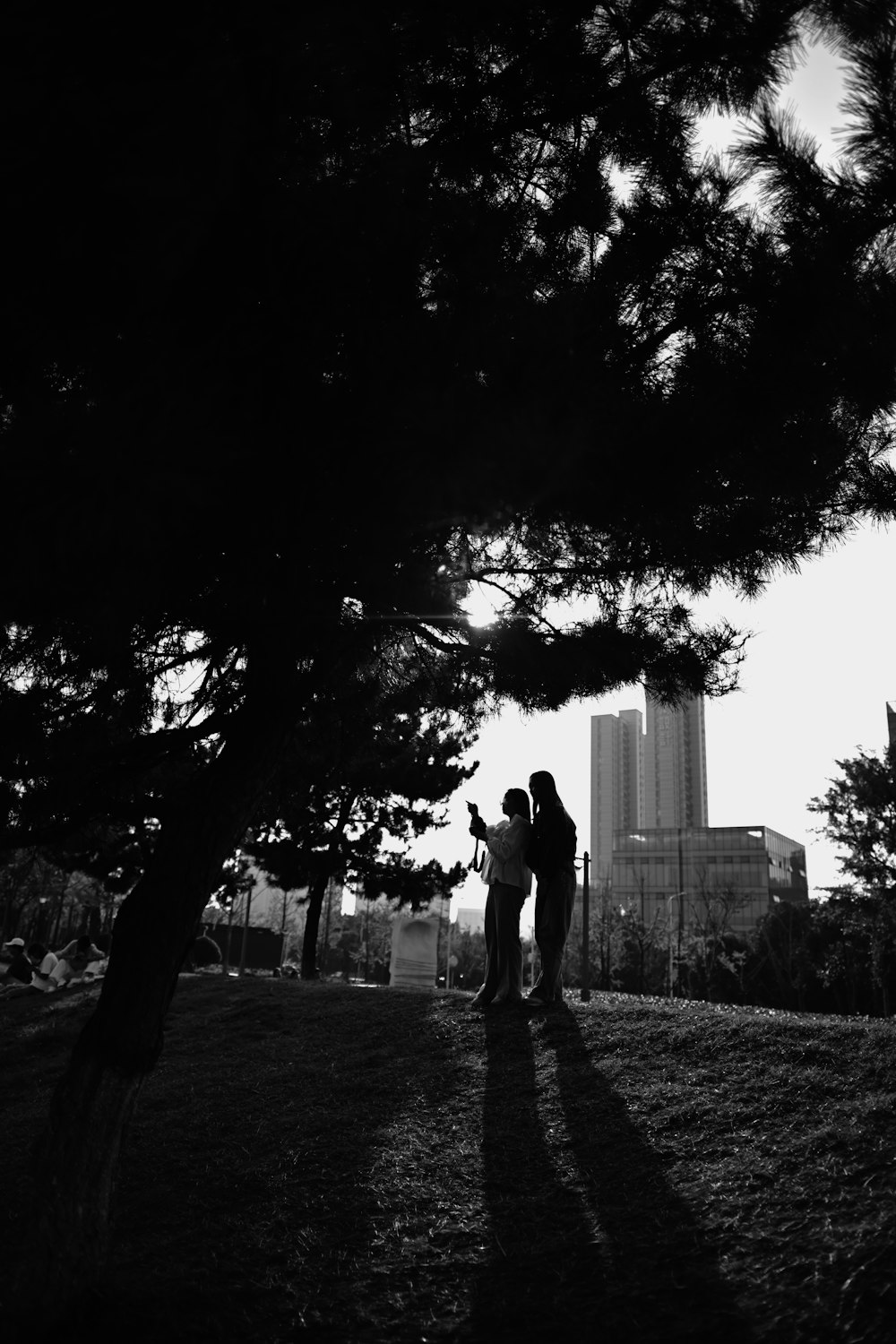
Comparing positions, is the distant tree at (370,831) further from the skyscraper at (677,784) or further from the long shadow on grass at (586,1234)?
the skyscraper at (677,784)

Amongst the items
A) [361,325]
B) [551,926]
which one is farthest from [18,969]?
[361,325]

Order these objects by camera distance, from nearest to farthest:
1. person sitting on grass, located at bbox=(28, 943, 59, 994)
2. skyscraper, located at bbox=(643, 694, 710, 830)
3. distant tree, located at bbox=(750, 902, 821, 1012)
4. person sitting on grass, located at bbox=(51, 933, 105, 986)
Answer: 1. person sitting on grass, located at bbox=(28, 943, 59, 994)
2. person sitting on grass, located at bbox=(51, 933, 105, 986)
3. distant tree, located at bbox=(750, 902, 821, 1012)
4. skyscraper, located at bbox=(643, 694, 710, 830)

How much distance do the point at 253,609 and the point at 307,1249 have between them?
105 inches

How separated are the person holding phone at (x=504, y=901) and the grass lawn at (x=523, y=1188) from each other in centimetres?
57

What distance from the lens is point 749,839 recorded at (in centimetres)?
8969

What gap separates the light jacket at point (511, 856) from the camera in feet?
23.8

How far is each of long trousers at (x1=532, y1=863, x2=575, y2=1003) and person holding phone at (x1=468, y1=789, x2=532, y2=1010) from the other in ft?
0.67

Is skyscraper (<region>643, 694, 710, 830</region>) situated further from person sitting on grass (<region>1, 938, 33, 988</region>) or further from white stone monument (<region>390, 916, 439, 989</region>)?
white stone monument (<region>390, 916, 439, 989</region>)

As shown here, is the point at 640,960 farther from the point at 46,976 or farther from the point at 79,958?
the point at 46,976

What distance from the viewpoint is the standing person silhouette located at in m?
6.91

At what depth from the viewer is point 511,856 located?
23.9ft

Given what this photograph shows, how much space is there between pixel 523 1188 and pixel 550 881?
313 centimetres

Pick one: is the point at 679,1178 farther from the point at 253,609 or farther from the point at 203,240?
the point at 203,240

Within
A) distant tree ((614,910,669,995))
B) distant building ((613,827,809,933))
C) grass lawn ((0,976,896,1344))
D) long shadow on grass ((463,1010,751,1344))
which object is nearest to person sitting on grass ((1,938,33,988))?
grass lawn ((0,976,896,1344))
